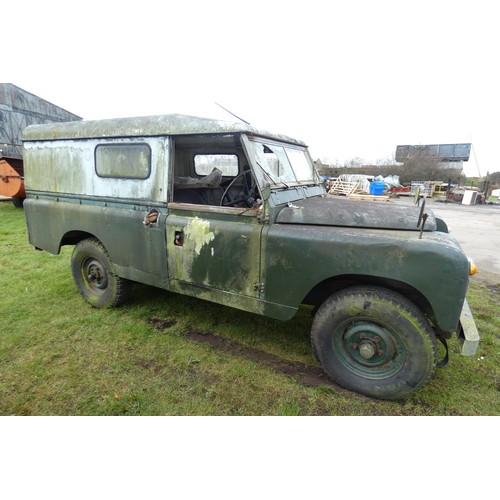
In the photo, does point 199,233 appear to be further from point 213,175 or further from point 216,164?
point 216,164

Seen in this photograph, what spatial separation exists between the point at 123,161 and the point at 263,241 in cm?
175

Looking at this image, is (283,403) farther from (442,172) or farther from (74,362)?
(442,172)

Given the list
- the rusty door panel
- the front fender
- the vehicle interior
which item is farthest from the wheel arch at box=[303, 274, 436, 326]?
the vehicle interior

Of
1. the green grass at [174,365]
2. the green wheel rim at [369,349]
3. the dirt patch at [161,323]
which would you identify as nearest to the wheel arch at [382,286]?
the green wheel rim at [369,349]

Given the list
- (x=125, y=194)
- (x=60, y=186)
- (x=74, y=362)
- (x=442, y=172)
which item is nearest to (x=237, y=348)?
(x=74, y=362)

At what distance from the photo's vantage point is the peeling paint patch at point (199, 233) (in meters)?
2.87

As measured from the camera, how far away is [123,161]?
329cm

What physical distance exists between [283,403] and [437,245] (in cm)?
160

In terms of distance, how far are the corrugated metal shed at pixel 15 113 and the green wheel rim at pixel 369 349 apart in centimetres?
A: 1940

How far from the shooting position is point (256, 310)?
9.19ft

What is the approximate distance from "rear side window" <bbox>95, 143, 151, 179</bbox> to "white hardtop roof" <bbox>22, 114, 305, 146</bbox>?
12cm

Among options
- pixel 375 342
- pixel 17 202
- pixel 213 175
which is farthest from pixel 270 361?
pixel 17 202

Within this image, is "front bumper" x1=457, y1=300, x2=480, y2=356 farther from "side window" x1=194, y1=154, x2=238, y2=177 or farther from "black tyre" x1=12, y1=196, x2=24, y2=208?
"black tyre" x1=12, y1=196, x2=24, y2=208

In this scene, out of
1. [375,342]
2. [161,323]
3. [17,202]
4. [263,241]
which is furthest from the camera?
[17,202]
